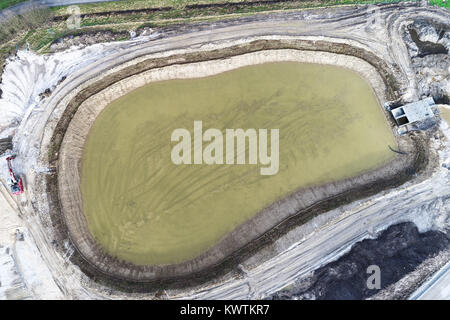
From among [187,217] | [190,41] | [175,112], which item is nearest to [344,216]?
[187,217]

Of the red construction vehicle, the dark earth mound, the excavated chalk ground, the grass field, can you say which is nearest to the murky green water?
the excavated chalk ground

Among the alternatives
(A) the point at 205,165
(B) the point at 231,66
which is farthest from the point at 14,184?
(B) the point at 231,66

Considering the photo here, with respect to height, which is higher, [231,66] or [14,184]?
[231,66]

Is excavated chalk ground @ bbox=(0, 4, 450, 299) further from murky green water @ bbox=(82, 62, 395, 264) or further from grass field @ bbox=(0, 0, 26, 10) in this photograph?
grass field @ bbox=(0, 0, 26, 10)

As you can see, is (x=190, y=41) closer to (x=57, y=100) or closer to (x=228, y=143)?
(x=228, y=143)

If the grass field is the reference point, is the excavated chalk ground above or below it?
below

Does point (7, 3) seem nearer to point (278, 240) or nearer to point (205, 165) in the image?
point (205, 165)

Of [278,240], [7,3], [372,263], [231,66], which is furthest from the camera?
[7,3]
